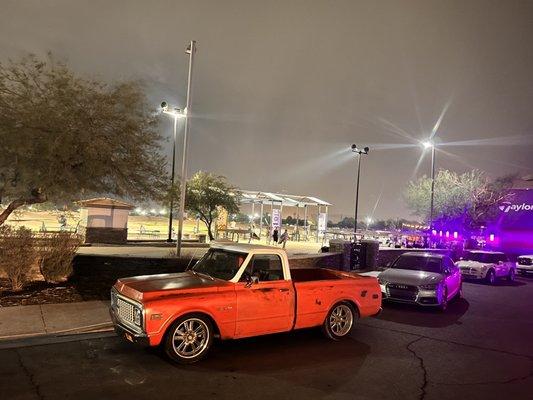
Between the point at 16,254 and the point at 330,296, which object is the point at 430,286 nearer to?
the point at 330,296

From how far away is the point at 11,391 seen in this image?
5168 mm

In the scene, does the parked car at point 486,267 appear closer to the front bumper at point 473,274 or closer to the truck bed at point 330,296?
the front bumper at point 473,274

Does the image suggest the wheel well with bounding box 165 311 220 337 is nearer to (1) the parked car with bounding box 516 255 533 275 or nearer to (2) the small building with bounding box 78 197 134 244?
(2) the small building with bounding box 78 197 134 244

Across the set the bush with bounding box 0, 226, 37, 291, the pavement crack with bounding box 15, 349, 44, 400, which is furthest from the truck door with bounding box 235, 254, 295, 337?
the bush with bounding box 0, 226, 37, 291

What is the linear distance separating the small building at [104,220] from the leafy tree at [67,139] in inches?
475

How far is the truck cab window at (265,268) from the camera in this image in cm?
728

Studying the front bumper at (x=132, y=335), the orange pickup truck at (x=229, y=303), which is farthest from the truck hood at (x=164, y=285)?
the front bumper at (x=132, y=335)

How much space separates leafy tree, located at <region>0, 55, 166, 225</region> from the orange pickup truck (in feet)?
14.4

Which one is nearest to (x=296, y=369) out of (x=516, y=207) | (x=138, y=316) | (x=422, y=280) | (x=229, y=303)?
(x=229, y=303)

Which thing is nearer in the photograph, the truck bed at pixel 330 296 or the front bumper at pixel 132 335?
the front bumper at pixel 132 335

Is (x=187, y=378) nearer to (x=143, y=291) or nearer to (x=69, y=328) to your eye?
(x=143, y=291)

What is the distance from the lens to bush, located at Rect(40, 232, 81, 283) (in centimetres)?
1080

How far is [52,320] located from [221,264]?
357 centimetres

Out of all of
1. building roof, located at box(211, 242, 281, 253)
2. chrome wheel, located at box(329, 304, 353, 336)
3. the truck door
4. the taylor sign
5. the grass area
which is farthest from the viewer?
the taylor sign
